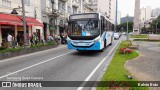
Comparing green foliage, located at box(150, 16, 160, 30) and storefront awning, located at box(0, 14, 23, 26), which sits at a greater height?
green foliage, located at box(150, 16, 160, 30)

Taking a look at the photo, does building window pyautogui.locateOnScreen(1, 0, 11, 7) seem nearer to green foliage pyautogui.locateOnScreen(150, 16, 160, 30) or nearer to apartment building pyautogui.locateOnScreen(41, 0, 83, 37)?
apartment building pyautogui.locateOnScreen(41, 0, 83, 37)

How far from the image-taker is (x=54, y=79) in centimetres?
861

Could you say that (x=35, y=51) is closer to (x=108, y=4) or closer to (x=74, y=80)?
(x=74, y=80)

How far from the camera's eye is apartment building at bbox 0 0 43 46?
23516 millimetres

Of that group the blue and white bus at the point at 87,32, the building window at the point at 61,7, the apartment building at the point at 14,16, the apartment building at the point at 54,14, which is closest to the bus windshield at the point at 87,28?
the blue and white bus at the point at 87,32

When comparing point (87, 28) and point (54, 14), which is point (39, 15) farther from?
point (87, 28)

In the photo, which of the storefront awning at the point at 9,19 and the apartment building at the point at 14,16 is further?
the apartment building at the point at 14,16

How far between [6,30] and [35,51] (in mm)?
7214

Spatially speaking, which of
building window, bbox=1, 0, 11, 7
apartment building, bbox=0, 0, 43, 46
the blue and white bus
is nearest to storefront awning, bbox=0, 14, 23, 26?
apartment building, bbox=0, 0, 43, 46

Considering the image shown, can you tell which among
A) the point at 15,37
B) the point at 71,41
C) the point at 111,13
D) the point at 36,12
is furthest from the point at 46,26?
the point at 111,13

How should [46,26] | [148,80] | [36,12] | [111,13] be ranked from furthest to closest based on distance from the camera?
[111,13], [46,26], [36,12], [148,80]

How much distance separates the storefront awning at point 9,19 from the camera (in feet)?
72.2

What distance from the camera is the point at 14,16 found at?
83.5ft

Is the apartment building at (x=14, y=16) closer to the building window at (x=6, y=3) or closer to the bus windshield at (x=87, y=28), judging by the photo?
the building window at (x=6, y=3)
